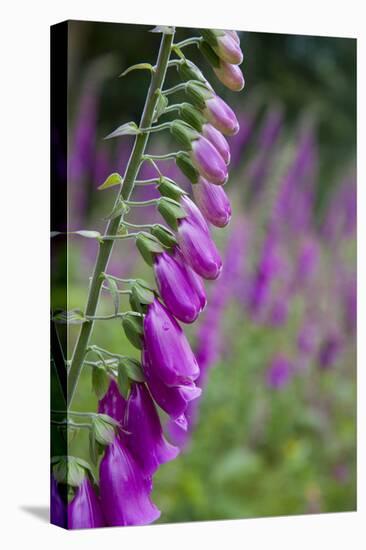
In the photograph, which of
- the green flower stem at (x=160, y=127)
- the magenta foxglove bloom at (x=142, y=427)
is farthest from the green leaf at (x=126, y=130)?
the magenta foxglove bloom at (x=142, y=427)

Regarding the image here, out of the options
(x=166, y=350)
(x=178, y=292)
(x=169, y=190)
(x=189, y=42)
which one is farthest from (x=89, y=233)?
(x=189, y=42)

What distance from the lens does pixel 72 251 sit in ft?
15.9

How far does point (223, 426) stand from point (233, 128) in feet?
4.45

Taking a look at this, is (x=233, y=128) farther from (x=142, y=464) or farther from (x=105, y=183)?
(x=142, y=464)

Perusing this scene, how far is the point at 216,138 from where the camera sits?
4598 millimetres

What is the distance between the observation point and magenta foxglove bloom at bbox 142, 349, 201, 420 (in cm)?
438

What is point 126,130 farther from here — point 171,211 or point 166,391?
point 166,391

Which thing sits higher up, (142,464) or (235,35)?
(235,35)

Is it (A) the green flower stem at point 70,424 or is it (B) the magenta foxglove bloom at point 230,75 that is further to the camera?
(B) the magenta foxglove bloom at point 230,75

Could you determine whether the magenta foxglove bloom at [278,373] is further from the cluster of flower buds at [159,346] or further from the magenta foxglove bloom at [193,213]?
the magenta foxglove bloom at [193,213]

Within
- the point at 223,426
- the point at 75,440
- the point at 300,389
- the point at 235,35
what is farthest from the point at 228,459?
the point at 235,35

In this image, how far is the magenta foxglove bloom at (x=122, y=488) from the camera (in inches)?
173

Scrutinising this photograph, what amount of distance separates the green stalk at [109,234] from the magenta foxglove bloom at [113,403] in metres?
0.22

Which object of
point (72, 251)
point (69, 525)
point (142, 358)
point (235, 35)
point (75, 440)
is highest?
point (235, 35)
